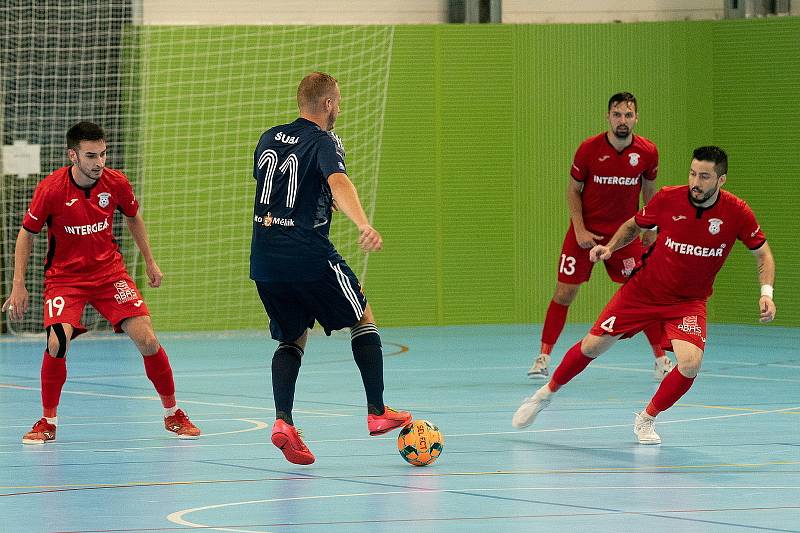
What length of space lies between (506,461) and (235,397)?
3884 mm

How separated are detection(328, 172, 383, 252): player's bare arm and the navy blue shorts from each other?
0.46m

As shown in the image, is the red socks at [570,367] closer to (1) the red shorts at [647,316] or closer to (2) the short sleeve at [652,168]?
(1) the red shorts at [647,316]

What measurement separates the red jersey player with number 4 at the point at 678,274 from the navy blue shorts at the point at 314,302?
1729mm

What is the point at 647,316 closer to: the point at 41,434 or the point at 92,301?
the point at 92,301

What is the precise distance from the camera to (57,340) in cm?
923

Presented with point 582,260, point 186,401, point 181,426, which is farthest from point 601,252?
point 186,401

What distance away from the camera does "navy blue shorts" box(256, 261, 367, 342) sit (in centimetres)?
779

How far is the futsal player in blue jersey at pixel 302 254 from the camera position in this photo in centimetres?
771

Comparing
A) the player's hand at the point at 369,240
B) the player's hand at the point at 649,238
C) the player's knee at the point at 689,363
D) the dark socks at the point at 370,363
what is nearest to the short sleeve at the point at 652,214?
the player's knee at the point at 689,363

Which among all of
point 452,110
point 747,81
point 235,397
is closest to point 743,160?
point 747,81

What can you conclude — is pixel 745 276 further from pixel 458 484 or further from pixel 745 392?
pixel 458 484

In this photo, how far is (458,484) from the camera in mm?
7363

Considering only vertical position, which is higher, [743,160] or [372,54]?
[372,54]

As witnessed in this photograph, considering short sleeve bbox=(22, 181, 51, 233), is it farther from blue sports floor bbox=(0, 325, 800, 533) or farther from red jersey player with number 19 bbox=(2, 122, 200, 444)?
blue sports floor bbox=(0, 325, 800, 533)
